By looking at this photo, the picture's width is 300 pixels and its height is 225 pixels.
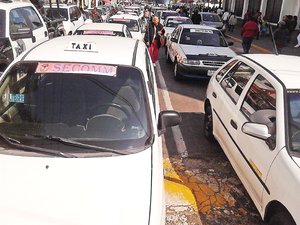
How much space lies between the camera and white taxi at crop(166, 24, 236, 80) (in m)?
9.38

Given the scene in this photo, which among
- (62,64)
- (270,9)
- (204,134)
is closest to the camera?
(62,64)

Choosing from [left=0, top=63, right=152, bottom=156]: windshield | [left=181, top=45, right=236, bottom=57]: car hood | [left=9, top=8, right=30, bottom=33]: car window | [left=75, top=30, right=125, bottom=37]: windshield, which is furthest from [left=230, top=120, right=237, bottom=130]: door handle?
[left=181, top=45, right=236, bottom=57]: car hood

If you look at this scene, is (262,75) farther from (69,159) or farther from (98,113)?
(69,159)

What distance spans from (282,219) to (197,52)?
718 cm

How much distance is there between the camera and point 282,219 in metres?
3.04

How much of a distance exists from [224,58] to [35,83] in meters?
6.94

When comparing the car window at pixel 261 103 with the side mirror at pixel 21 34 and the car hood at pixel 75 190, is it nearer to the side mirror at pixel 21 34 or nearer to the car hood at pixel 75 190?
the car hood at pixel 75 190

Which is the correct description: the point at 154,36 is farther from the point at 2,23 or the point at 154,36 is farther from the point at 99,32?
the point at 2,23

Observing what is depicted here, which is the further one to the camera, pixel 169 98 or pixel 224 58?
pixel 224 58

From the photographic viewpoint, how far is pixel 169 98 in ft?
27.7

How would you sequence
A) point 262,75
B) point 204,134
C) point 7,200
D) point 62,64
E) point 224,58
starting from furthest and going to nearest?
1. point 224,58
2. point 204,134
3. point 262,75
4. point 62,64
5. point 7,200

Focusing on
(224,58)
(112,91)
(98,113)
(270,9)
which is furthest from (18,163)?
(270,9)

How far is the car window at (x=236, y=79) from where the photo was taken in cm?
470

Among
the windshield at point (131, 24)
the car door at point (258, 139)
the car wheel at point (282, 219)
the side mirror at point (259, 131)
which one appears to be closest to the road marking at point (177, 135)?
the car door at point (258, 139)
